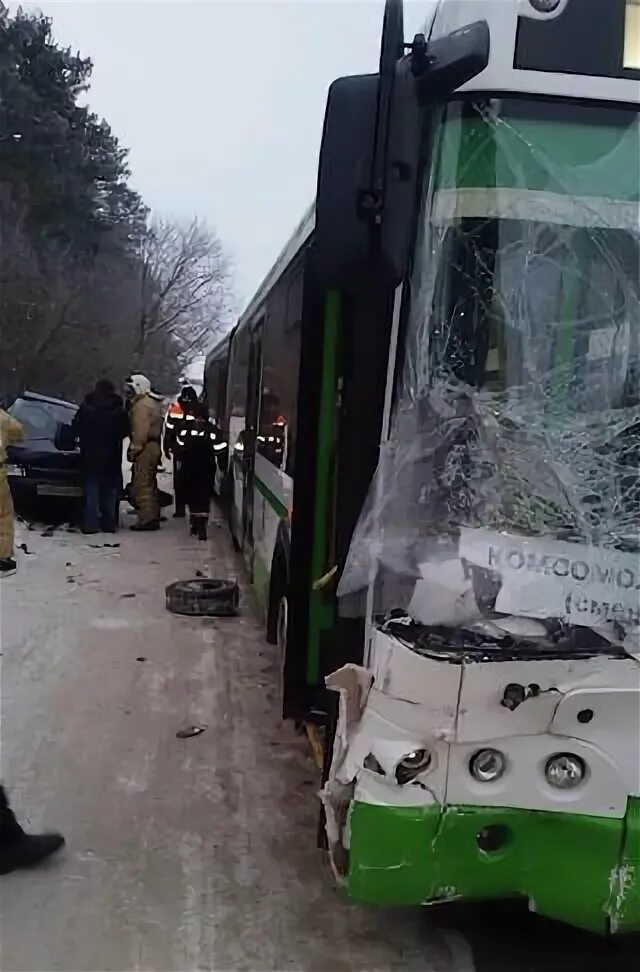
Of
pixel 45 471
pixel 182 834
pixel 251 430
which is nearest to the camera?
pixel 182 834

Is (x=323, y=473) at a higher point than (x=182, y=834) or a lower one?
higher

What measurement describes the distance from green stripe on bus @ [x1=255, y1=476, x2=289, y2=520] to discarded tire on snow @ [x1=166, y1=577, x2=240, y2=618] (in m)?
0.98

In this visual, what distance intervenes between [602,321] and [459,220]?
578mm

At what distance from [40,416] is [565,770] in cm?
1272

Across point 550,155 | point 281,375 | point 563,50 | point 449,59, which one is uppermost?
point 563,50

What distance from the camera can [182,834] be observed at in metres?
4.62

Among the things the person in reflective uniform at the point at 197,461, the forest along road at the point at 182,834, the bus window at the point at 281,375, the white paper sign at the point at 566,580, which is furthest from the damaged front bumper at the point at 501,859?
the person in reflective uniform at the point at 197,461

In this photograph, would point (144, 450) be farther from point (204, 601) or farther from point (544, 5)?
point (544, 5)

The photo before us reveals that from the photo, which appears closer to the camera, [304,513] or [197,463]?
[304,513]

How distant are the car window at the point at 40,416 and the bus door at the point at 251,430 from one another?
497 cm

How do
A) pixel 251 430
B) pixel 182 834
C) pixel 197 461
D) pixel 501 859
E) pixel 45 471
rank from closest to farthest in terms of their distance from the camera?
1. pixel 501 859
2. pixel 182 834
3. pixel 251 430
4. pixel 197 461
5. pixel 45 471

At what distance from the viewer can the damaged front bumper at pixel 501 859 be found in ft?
10.1

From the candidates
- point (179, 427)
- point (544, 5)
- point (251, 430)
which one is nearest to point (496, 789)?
point (544, 5)

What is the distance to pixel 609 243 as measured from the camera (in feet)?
11.1
